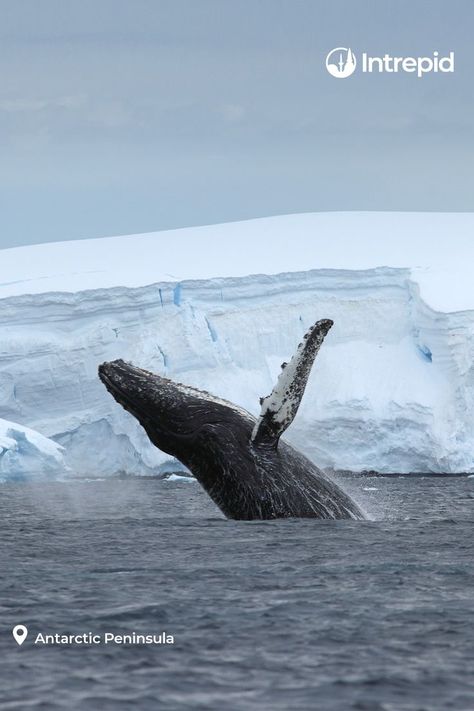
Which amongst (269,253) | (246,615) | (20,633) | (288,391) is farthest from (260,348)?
(20,633)

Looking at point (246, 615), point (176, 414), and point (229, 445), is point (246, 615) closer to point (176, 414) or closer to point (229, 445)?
point (229, 445)

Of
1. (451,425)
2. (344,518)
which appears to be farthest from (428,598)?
(451,425)

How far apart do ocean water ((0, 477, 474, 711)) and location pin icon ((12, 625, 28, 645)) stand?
0.14 feet

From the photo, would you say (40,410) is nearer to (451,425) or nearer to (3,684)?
(451,425)

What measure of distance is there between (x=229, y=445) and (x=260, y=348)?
29.0 m

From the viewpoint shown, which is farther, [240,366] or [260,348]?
[260,348]

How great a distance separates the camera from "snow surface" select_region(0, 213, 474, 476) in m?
35.6

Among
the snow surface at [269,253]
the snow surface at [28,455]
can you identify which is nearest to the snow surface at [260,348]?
the snow surface at [269,253]

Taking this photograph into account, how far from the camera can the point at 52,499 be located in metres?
24.9

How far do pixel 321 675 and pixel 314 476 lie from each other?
4.30 metres

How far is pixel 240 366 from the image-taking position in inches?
1506

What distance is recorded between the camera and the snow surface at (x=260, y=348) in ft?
117

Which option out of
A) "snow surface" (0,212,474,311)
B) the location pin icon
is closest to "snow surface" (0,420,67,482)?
"snow surface" (0,212,474,311)

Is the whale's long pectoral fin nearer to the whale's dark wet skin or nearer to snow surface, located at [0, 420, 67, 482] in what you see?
the whale's dark wet skin
